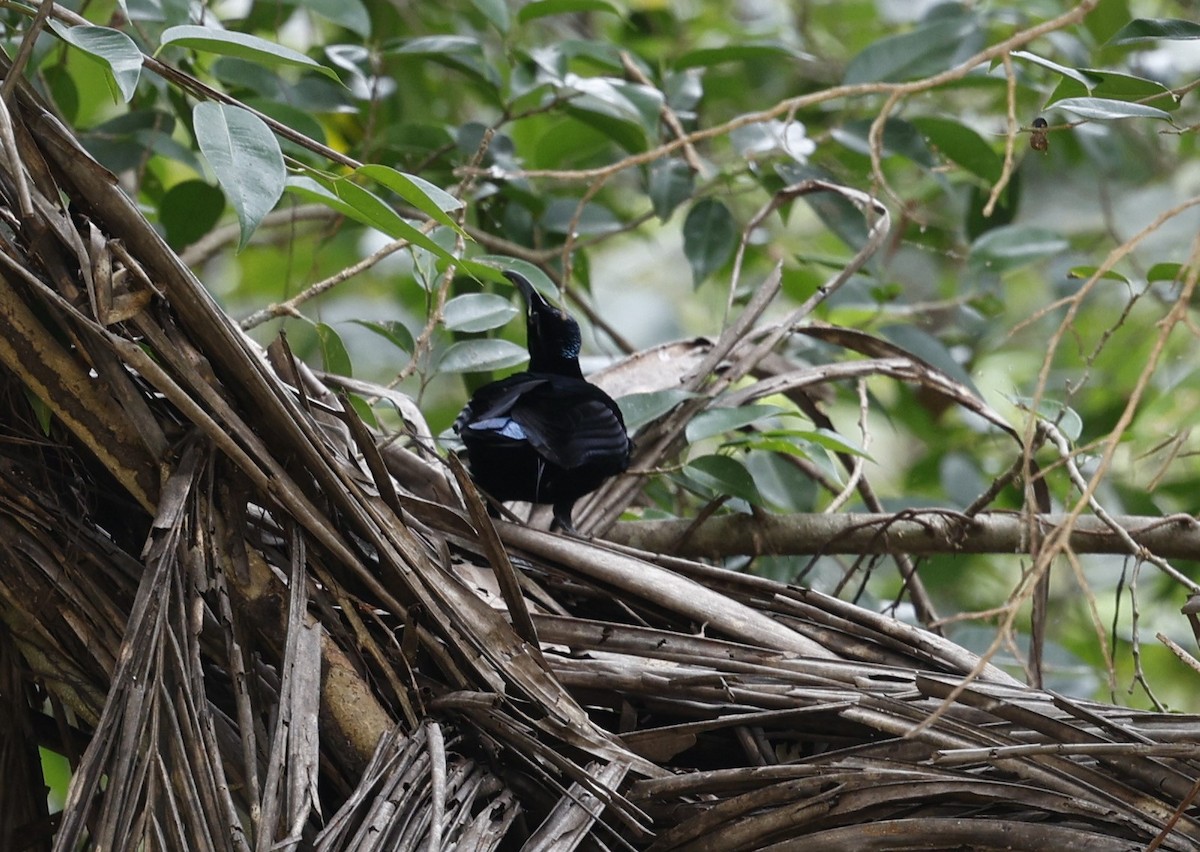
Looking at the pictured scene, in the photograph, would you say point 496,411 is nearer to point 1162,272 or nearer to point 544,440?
point 544,440

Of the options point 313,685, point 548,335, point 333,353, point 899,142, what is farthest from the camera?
point 899,142

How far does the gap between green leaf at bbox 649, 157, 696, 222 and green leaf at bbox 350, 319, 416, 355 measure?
1.80 ft

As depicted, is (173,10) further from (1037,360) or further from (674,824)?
(1037,360)

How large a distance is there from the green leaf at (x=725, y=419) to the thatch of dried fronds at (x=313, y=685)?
15.2 inches

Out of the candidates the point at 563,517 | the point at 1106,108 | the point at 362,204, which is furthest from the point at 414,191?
the point at 1106,108

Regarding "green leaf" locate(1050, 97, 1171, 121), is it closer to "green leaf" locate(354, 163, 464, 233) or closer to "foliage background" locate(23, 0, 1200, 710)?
"foliage background" locate(23, 0, 1200, 710)

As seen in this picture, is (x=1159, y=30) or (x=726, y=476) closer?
(x=1159, y=30)

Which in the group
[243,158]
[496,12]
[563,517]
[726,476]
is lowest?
[563,517]

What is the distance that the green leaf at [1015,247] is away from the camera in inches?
72.4

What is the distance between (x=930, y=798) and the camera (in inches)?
33.2

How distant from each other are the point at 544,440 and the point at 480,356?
13 centimetres

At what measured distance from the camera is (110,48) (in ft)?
2.78

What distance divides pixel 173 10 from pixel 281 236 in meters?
→ 1.39

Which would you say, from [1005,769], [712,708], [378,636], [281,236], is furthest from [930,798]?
[281,236]
